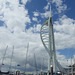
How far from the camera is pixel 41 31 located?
50.3 m

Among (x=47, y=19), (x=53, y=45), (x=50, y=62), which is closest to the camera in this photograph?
(x=50, y=62)

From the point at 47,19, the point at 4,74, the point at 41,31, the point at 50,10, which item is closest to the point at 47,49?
the point at 41,31

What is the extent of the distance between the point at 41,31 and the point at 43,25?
3451 mm

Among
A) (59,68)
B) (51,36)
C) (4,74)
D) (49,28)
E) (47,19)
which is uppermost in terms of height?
(47,19)

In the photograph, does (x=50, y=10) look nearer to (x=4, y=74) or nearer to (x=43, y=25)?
(x=43, y=25)

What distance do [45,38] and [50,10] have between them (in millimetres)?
14400

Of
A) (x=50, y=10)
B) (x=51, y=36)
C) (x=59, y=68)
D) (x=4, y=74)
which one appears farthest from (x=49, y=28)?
(x=4, y=74)

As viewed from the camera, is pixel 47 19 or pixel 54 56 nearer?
pixel 54 56

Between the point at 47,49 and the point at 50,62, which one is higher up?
the point at 47,49

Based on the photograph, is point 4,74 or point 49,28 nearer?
point 49,28

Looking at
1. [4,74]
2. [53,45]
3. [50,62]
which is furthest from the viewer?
[4,74]

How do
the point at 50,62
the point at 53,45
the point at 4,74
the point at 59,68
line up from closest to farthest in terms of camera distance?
the point at 50,62
the point at 53,45
the point at 59,68
the point at 4,74

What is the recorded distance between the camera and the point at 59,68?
2185 inches

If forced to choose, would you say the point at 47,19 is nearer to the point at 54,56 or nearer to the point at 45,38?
the point at 45,38
